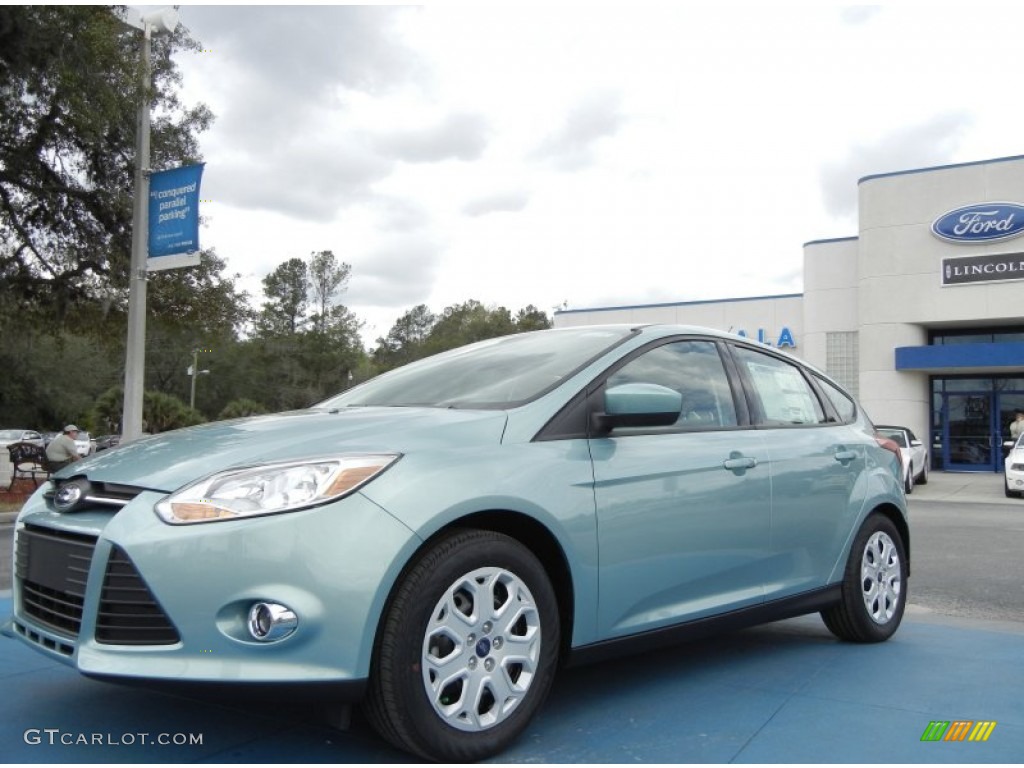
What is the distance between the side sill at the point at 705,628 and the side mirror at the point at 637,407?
2.66 ft

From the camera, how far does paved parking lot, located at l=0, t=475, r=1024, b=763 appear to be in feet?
10.6

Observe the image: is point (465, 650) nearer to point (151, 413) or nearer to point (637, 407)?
point (637, 407)

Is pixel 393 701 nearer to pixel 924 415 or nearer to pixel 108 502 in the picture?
pixel 108 502

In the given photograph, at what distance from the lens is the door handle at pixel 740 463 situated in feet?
13.5

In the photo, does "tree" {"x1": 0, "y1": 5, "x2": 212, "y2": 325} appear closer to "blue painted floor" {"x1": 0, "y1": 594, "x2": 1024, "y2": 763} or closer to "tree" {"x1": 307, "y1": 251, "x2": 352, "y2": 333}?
"blue painted floor" {"x1": 0, "y1": 594, "x2": 1024, "y2": 763}

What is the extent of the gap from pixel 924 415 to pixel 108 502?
29.1m

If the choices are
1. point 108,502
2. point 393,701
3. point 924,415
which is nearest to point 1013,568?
point 393,701

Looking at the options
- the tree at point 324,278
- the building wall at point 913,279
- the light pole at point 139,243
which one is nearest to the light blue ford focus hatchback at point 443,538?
the light pole at point 139,243

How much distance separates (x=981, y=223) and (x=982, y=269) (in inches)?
50.9

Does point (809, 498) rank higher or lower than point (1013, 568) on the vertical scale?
higher

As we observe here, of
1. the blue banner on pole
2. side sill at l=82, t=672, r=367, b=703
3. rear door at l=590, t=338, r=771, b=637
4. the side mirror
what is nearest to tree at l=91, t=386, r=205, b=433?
the blue banner on pole

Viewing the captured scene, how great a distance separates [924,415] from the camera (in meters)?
28.8

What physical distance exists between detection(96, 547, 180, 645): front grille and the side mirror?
1.68m

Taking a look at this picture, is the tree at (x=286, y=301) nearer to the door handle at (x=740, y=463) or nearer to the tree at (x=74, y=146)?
the tree at (x=74, y=146)
